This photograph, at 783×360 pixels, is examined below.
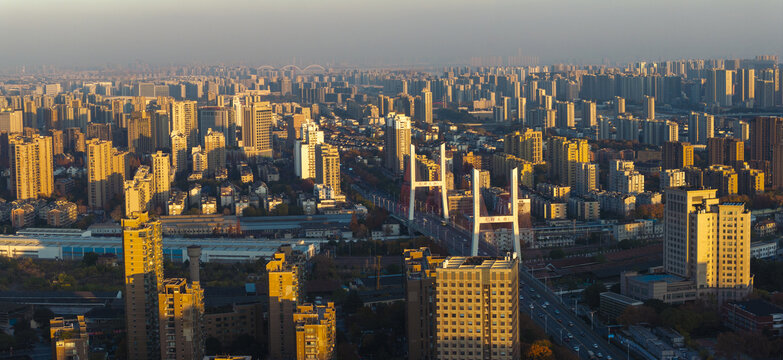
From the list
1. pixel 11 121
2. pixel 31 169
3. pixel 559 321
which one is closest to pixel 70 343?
pixel 559 321

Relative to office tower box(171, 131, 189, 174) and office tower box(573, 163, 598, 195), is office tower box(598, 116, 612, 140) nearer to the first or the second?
office tower box(573, 163, 598, 195)

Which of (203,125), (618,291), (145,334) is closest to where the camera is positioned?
(145,334)

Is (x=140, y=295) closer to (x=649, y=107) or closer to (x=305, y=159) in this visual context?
(x=305, y=159)

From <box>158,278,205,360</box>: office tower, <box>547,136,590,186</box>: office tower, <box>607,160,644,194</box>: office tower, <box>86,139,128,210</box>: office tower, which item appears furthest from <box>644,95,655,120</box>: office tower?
<box>158,278,205,360</box>: office tower

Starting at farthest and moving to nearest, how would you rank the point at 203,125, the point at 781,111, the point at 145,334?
1. the point at 781,111
2. the point at 203,125
3. the point at 145,334

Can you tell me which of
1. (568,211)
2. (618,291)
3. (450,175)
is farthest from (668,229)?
(450,175)

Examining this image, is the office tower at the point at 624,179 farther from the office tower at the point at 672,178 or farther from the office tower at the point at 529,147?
the office tower at the point at 529,147

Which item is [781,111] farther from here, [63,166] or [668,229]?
[668,229]
